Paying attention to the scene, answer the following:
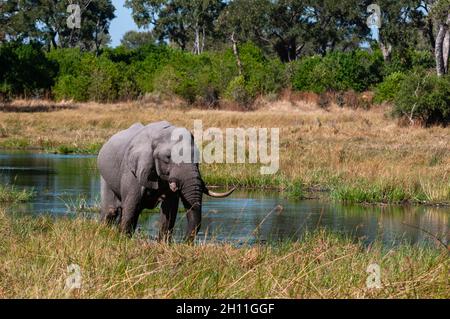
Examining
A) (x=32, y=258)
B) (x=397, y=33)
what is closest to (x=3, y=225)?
(x=32, y=258)

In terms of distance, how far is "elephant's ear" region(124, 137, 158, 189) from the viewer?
11.5 metres

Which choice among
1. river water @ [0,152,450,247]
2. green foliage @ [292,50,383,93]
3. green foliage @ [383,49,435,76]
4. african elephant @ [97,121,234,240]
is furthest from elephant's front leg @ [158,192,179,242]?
green foliage @ [383,49,435,76]

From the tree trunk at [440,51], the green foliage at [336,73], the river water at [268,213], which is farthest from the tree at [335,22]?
the river water at [268,213]

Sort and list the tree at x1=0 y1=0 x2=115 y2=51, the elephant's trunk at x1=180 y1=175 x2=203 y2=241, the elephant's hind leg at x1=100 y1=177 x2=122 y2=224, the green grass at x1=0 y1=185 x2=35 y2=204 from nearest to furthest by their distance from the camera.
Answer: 1. the elephant's trunk at x1=180 y1=175 x2=203 y2=241
2. the elephant's hind leg at x1=100 y1=177 x2=122 y2=224
3. the green grass at x1=0 y1=185 x2=35 y2=204
4. the tree at x1=0 y1=0 x2=115 y2=51

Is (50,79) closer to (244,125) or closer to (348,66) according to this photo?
(348,66)

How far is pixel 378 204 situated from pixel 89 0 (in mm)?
61088

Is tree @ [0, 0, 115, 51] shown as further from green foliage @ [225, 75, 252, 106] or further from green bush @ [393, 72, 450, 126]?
green bush @ [393, 72, 450, 126]

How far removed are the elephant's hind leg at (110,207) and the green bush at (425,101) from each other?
20812 millimetres

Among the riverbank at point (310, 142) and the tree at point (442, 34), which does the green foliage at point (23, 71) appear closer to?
the riverbank at point (310, 142)

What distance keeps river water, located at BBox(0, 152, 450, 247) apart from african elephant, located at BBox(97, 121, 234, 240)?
41cm

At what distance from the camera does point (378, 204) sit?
58.2 ft

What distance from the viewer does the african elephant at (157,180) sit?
37.2ft

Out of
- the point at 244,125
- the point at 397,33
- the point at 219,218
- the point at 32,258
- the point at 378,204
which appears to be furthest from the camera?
the point at 397,33

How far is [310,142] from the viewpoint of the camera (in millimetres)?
27609
